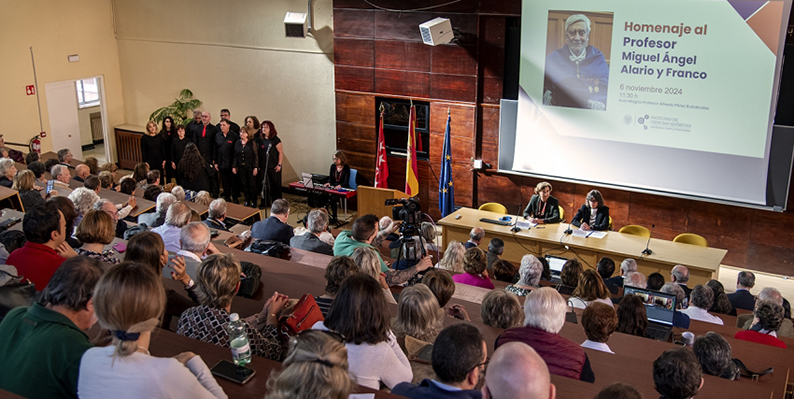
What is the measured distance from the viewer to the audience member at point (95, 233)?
3898 millimetres

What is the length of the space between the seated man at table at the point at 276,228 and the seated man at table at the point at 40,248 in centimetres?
240

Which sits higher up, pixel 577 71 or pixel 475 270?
pixel 577 71

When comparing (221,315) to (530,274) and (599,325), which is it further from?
(530,274)

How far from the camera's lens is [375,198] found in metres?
9.58

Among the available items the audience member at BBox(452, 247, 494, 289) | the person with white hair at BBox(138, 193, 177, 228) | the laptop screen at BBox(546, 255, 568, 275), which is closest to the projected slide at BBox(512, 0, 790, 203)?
the laptop screen at BBox(546, 255, 568, 275)

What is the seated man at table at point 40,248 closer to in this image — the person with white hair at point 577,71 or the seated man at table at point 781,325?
the seated man at table at point 781,325

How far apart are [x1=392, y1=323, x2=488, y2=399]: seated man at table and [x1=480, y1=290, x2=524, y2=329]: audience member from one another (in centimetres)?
129

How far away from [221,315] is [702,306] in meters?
3.84

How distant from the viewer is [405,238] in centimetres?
532

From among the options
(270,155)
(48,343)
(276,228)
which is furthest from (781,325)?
(270,155)

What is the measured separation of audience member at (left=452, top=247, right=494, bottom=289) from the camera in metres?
5.20

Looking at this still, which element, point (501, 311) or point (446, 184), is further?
point (446, 184)

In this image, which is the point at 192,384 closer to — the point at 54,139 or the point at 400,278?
the point at 400,278

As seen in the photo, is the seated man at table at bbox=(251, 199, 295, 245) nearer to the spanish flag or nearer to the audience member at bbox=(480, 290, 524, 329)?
the audience member at bbox=(480, 290, 524, 329)
